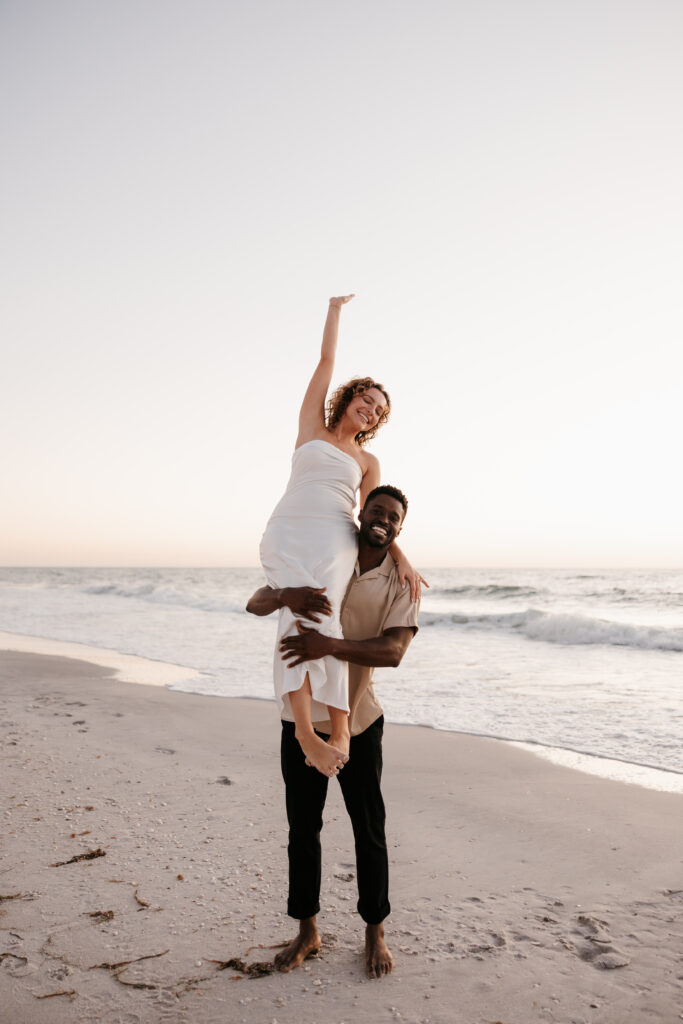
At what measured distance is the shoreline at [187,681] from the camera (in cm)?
529

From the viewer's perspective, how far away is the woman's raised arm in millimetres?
3316

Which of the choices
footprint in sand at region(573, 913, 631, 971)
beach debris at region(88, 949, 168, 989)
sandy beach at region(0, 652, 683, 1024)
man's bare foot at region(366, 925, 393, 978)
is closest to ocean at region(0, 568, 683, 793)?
sandy beach at region(0, 652, 683, 1024)

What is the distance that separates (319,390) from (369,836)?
6.50ft

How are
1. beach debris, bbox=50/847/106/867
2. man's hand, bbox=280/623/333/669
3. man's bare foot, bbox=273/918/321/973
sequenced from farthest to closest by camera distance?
beach debris, bbox=50/847/106/867 < man's bare foot, bbox=273/918/321/973 < man's hand, bbox=280/623/333/669

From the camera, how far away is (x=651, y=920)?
3.12 meters

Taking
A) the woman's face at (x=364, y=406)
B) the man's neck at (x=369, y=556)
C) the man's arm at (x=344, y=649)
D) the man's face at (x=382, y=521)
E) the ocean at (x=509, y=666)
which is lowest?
the ocean at (x=509, y=666)

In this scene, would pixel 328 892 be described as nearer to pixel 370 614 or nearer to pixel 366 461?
pixel 370 614

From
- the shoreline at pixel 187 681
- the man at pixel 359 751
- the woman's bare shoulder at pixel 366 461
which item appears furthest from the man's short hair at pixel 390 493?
the shoreline at pixel 187 681

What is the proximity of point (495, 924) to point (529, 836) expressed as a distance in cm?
115

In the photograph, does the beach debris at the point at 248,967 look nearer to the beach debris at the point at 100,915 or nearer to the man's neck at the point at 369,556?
the beach debris at the point at 100,915

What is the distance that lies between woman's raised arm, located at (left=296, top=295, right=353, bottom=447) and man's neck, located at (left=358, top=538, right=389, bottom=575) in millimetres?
643

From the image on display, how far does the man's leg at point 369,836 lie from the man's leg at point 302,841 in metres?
0.14

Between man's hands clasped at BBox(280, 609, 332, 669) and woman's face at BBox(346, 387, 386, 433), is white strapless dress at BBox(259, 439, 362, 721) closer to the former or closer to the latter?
man's hands clasped at BBox(280, 609, 332, 669)

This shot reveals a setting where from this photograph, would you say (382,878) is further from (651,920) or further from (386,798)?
(386,798)
